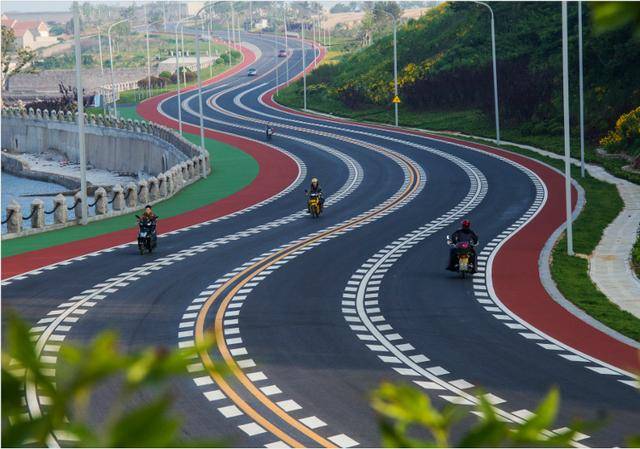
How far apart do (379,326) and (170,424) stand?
24.2 metres

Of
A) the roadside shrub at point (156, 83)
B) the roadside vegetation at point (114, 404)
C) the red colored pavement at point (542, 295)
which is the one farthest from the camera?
the roadside shrub at point (156, 83)

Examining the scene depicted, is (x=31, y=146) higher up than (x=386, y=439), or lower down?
lower down

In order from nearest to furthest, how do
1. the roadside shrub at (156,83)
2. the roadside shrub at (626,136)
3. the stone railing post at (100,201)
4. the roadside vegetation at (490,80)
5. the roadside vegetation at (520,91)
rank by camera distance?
the roadside vegetation at (520,91) → the stone railing post at (100,201) → the roadside shrub at (626,136) → the roadside vegetation at (490,80) → the roadside shrub at (156,83)

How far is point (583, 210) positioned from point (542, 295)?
17721 millimetres

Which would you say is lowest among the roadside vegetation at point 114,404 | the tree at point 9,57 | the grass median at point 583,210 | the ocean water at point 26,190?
the ocean water at point 26,190

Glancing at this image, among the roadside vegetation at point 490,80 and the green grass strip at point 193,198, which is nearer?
the green grass strip at point 193,198

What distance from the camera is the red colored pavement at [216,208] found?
125 feet

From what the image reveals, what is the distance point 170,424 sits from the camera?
160 centimetres

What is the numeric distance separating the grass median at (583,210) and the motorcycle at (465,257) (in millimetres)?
2342

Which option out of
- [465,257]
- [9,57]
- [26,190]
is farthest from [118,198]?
[9,57]

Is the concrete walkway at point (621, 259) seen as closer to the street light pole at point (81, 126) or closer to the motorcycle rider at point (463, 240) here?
the motorcycle rider at point (463, 240)

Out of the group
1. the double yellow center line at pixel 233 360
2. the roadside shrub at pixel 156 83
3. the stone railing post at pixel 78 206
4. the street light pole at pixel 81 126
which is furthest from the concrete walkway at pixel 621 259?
the roadside shrub at pixel 156 83

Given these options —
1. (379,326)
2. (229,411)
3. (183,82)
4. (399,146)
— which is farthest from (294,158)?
(183,82)

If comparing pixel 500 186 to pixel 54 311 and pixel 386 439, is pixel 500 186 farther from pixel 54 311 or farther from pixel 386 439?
pixel 386 439
